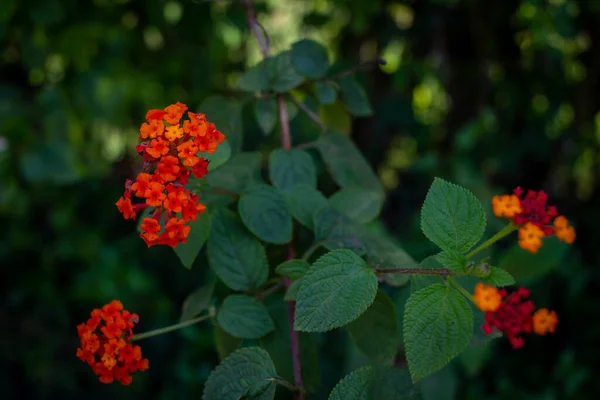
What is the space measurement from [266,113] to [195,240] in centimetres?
30

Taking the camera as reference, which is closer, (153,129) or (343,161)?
(153,129)

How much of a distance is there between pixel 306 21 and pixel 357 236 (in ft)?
3.67

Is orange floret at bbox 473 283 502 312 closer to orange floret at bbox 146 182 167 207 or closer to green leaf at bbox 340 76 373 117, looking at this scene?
orange floret at bbox 146 182 167 207

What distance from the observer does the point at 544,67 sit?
1.90 m

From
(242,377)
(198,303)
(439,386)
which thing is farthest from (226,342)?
(439,386)

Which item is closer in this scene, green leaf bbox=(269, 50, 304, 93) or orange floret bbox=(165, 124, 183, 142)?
orange floret bbox=(165, 124, 183, 142)

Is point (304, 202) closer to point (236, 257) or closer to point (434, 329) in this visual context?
point (236, 257)

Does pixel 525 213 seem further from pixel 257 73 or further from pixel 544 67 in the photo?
pixel 544 67

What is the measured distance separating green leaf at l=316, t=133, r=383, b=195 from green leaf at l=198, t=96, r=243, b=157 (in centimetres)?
14

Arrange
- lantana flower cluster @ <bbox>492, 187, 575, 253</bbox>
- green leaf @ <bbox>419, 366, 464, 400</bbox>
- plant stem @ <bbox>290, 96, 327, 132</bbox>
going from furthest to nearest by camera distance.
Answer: green leaf @ <bbox>419, 366, 464, 400</bbox> < plant stem @ <bbox>290, 96, 327, 132</bbox> < lantana flower cluster @ <bbox>492, 187, 575, 253</bbox>

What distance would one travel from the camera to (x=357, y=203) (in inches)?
39.3

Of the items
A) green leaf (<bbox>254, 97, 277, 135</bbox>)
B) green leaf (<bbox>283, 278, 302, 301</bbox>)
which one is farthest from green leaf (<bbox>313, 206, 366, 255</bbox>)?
green leaf (<bbox>254, 97, 277, 135</bbox>)

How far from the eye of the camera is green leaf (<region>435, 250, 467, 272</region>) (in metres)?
0.72

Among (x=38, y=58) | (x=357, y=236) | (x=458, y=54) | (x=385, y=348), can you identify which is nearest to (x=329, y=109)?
(x=357, y=236)
